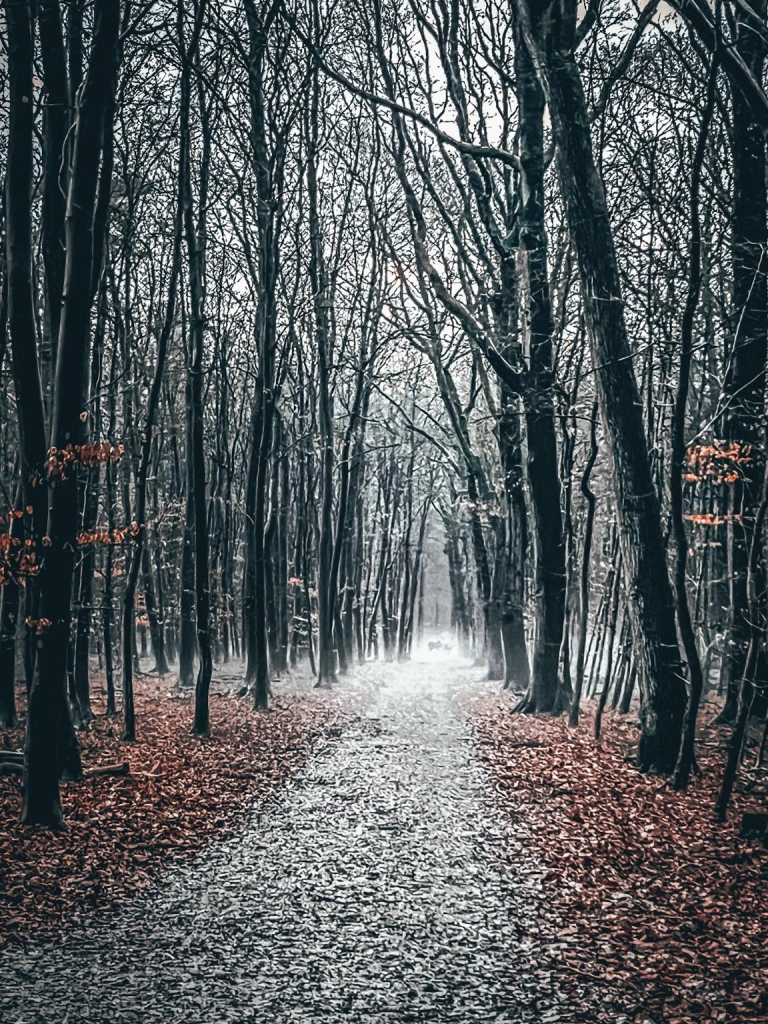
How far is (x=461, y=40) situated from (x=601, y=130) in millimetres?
6393

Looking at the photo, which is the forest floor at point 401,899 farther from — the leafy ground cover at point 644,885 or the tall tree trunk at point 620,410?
the tall tree trunk at point 620,410

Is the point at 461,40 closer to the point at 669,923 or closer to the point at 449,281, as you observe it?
the point at 449,281

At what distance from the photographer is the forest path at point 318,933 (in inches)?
184

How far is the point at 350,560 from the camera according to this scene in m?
32.2

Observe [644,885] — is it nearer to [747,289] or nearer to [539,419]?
[747,289]

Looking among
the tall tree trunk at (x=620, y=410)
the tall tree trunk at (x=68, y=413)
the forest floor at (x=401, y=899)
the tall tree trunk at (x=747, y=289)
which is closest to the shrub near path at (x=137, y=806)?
the forest floor at (x=401, y=899)

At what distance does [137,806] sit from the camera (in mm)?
8688

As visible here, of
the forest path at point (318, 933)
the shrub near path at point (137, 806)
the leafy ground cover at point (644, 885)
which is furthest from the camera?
the shrub near path at point (137, 806)

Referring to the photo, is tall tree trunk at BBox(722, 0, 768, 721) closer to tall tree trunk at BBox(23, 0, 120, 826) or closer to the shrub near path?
the shrub near path

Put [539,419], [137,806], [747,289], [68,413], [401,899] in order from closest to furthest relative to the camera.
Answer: [401,899]
[68,413]
[137,806]
[747,289]
[539,419]

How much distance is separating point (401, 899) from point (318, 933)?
35.4 inches

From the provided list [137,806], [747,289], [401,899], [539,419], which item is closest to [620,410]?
[747,289]

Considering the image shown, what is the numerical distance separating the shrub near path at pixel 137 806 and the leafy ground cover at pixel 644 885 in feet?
10.5

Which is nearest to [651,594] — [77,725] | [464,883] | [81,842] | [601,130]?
[464,883]
